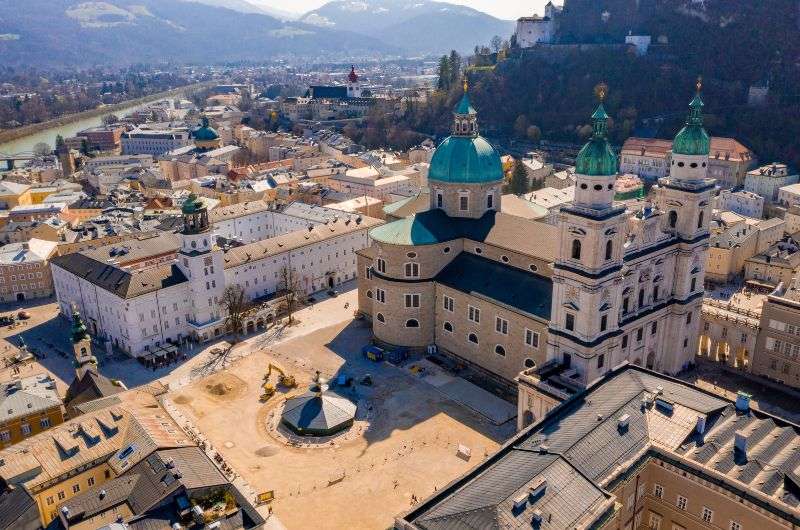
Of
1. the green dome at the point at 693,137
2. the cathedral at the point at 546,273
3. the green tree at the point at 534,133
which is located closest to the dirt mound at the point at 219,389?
the cathedral at the point at 546,273

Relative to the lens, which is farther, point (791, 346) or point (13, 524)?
point (791, 346)

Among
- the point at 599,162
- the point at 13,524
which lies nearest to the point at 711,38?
the point at 599,162

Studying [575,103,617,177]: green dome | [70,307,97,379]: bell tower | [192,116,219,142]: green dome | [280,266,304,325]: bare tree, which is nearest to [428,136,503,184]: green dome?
[280,266,304,325]: bare tree

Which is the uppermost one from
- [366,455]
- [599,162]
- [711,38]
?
[711,38]

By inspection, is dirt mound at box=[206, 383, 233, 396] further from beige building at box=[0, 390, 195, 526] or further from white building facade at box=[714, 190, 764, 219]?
white building facade at box=[714, 190, 764, 219]

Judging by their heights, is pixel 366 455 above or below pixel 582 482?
below

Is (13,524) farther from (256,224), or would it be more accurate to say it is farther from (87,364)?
(256,224)

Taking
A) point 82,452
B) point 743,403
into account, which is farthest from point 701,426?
point 82,452

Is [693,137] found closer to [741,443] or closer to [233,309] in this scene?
[741,443]
